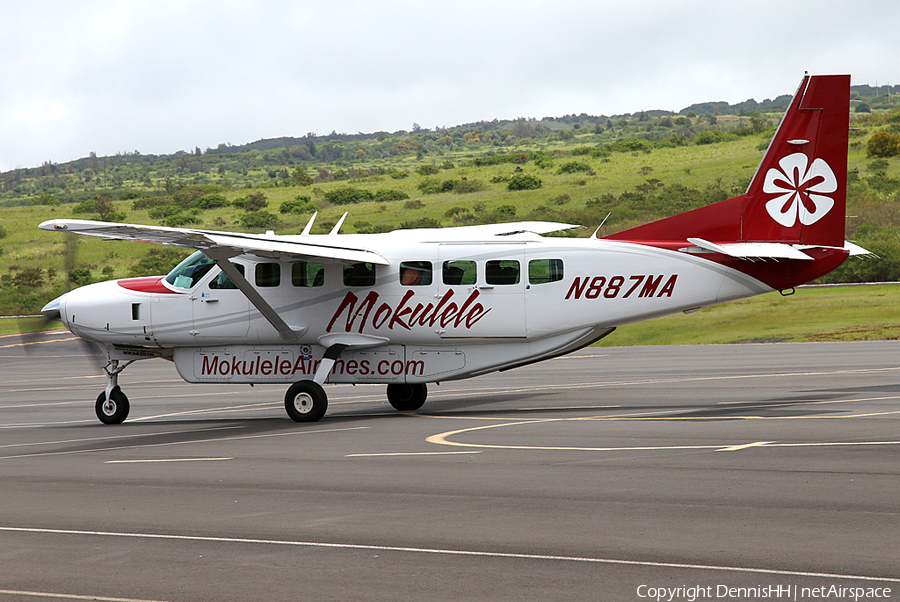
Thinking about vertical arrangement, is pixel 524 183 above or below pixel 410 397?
above

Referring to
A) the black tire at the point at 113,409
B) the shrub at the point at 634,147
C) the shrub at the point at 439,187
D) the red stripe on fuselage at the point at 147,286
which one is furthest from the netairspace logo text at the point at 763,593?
the shrub at the point at 634,147

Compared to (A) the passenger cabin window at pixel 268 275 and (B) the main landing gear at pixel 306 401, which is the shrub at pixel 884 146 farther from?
(B) the main landing gear at pixel 306 401

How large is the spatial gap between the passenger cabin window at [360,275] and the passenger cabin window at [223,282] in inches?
86.1

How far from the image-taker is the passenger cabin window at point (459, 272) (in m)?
17.7

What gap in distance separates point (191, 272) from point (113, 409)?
3109 millimetres

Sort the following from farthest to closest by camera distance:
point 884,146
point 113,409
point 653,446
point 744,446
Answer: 1. point 884,146
2. point 113,409
3. point 653,446
4. point 744,446

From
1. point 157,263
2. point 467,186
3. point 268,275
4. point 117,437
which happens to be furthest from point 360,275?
point 467,186

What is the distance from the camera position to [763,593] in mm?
6320

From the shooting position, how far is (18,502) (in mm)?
10727

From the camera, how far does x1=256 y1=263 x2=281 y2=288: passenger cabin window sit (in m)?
18.5


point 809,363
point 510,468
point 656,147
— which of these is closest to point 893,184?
point 656,147

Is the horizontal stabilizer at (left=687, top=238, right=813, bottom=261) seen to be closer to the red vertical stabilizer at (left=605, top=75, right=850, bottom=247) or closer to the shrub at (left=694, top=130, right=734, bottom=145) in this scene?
the red vertical stabilizer at (left=605, top=75, right=850, bottom=247)

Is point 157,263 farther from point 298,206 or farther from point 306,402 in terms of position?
point 306,402

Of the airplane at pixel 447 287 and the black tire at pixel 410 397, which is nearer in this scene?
the airplane at pixel 447 287
